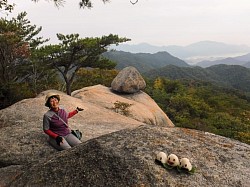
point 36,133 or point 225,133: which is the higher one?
point 36,133

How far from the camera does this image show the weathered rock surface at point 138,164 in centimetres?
407

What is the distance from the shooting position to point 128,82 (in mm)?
23719

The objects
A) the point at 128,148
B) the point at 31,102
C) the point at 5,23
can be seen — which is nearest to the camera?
the point at 128,148

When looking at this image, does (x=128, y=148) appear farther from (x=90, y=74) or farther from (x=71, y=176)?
(x=90, y=74)

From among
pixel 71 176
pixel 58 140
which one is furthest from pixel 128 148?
pixel 58 140

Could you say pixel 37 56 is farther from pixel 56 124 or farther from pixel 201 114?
pixel 201 114

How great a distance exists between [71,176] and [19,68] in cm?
2658

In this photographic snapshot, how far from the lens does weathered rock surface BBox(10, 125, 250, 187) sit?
13.4 feet

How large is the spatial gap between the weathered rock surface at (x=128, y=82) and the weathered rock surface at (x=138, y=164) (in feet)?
60.8

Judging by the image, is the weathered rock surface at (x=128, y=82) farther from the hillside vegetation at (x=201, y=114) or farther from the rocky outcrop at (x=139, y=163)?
the rocky outcrop at (x=139, y=163)

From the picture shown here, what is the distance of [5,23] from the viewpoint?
2314 centimetres

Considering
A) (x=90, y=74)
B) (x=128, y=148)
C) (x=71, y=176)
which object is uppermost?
(x=128, y=148)

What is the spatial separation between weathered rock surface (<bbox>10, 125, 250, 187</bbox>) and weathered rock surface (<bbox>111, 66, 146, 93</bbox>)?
60.8 ft

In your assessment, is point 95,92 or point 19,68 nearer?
point 95,92
